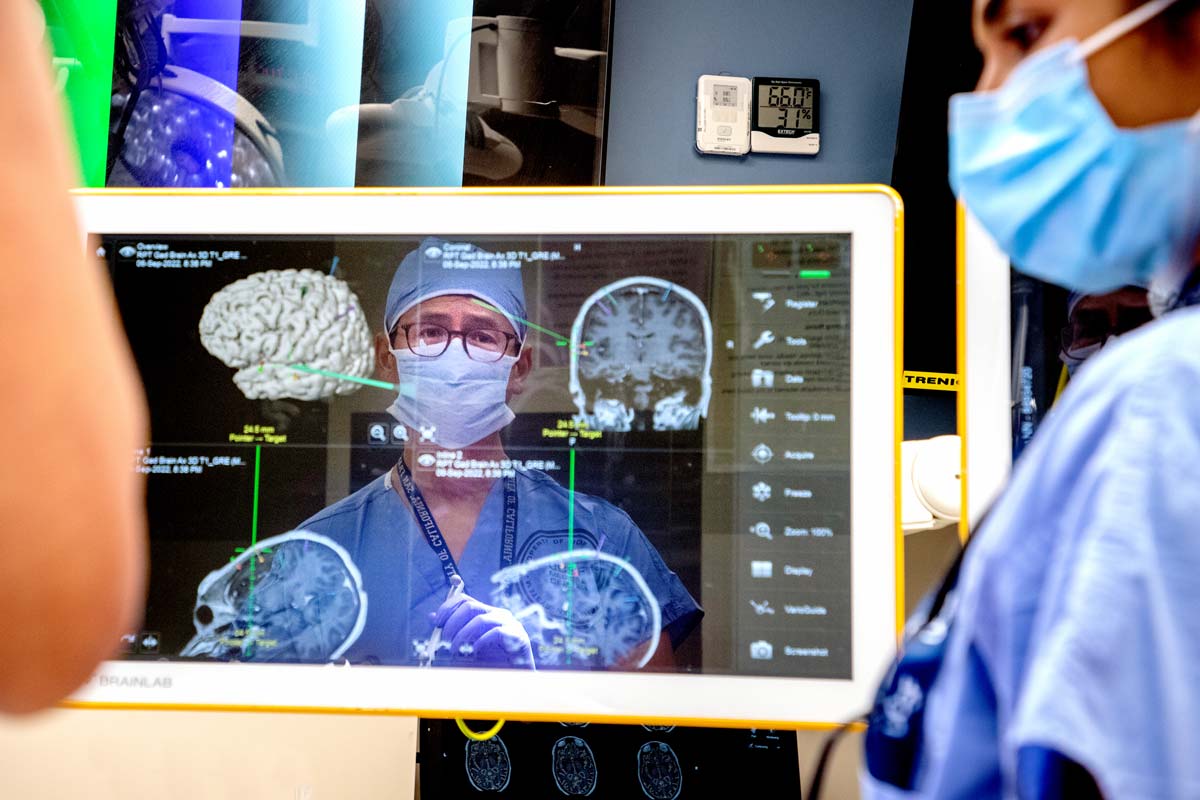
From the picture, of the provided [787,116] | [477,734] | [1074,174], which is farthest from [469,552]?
[787,116]

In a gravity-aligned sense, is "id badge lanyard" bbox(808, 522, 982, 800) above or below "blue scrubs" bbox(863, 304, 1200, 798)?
below

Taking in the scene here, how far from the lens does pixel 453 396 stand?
2.93 ft

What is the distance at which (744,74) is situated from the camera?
1.77 meters

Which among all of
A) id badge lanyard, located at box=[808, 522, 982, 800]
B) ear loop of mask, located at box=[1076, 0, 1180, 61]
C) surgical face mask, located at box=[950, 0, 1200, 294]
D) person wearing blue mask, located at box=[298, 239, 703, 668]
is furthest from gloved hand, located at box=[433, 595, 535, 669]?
ear loop of mask, located at box=[1076, 0, 1180, 61]

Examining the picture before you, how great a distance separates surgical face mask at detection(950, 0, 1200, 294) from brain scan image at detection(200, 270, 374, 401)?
56cm

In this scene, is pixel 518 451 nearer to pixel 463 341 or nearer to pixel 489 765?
pixel 463 341

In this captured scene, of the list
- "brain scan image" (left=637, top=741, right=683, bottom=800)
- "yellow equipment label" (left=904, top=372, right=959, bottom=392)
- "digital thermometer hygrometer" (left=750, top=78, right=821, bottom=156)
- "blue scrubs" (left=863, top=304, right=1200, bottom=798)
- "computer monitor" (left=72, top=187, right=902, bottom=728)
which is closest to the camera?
"blue scrubs" (left=863, top=304, right=1200, bottom=798)

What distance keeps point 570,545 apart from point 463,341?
220mm

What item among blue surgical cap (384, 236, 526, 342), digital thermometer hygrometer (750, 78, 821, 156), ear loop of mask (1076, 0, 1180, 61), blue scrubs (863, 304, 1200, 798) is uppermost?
digital thermometer hygrometer (750, 78, 821, 156)

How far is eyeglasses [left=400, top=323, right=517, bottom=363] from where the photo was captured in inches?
35.2

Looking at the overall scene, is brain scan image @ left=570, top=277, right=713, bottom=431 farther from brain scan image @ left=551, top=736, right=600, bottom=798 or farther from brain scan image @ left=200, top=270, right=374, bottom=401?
brain scan image @ left=551, top=736, right=600, bottom=798

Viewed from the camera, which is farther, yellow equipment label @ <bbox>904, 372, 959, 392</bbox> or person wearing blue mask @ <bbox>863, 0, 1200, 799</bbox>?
yellow equipment label @ <bbox>904, 372, 959, 392</bbox>

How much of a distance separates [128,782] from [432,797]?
33cm

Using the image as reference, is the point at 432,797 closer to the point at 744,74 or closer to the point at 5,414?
the point at 5,414
